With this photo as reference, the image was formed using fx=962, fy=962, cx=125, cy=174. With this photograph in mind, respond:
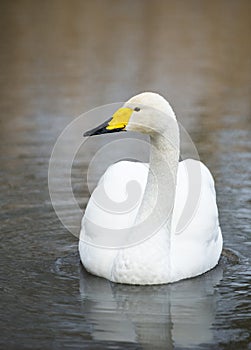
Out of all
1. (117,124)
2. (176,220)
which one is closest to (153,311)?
(176,220)

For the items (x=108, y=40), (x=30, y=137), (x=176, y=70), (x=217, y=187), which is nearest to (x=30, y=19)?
(x=108, y=40)

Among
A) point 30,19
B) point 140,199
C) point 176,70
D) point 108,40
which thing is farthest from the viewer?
point 30,19

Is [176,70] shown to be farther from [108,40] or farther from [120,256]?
[120,256]

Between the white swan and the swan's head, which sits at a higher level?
the swan's head

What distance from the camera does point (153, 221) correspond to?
656 centimetres

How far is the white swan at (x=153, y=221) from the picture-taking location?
623 cm

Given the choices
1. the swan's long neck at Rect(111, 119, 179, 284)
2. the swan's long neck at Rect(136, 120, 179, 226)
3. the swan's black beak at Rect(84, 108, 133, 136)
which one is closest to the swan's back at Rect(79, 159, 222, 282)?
the swan's long neck at Rect(111, 119, 179, 284)

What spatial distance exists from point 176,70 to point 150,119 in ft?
38.9

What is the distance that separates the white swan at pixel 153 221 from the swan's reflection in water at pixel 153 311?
0.09m

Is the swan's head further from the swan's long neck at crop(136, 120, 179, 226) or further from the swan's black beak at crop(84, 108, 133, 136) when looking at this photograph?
Answer: the swan's long neck at crop(136, 120, 179, 226)

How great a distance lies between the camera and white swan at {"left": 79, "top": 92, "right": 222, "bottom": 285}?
623 cm

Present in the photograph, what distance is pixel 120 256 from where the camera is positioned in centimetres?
651

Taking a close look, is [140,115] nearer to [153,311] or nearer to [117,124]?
[117,124]

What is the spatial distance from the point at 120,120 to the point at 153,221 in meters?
0.79
